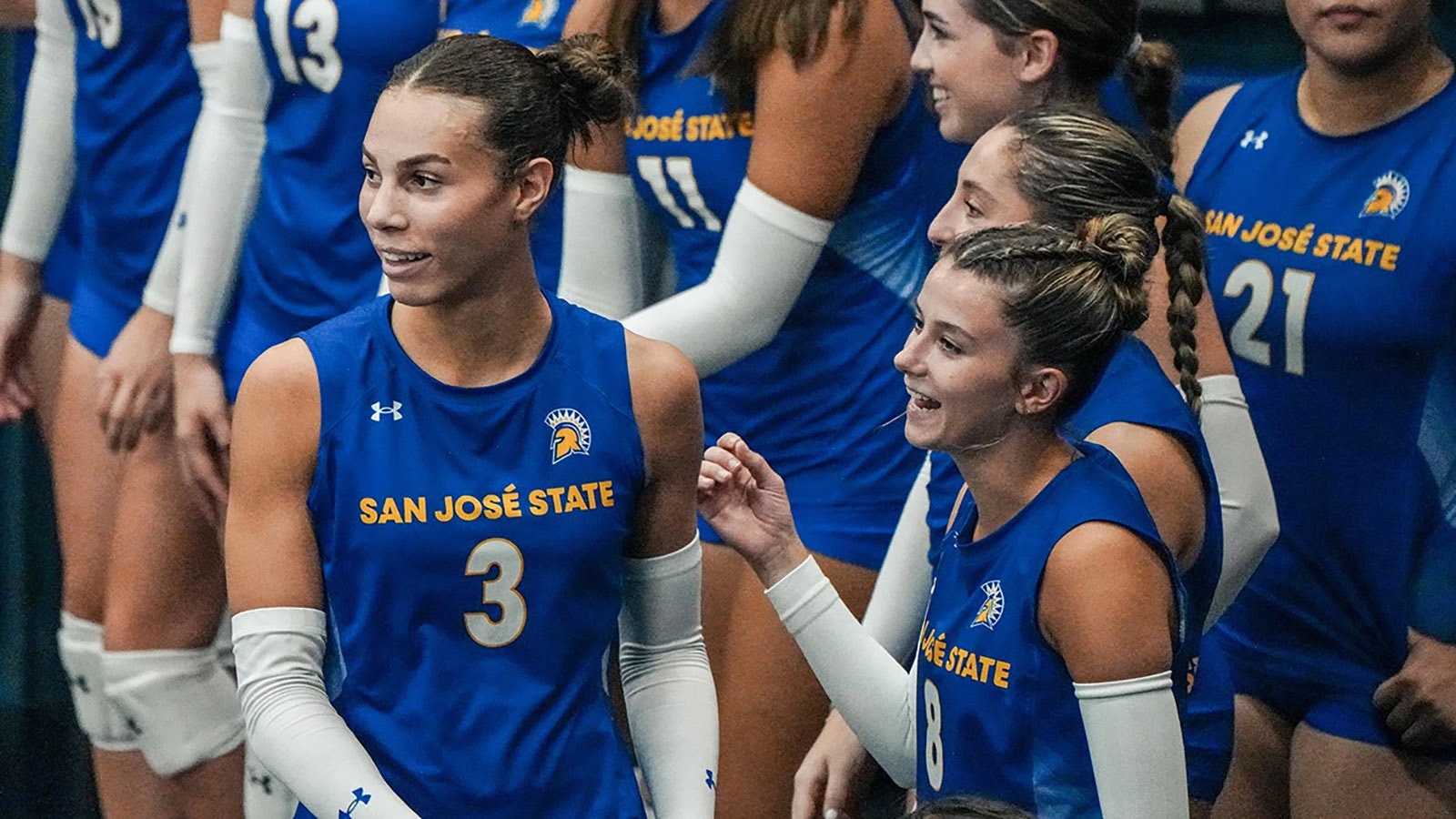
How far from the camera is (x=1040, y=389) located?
75.8 inches

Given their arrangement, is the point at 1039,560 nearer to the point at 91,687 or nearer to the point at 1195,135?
the point at 1195,135

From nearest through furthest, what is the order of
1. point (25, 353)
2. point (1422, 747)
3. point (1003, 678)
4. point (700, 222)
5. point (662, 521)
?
point (1003, 678) < point (662, 521) < point (1422, 747) < point (700, 222) < point (25, 353)

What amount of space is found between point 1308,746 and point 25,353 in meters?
2.10

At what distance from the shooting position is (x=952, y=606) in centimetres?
196

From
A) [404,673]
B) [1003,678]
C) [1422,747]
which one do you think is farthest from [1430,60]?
[404,673]

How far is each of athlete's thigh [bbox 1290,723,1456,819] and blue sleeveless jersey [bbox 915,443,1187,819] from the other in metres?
0.92

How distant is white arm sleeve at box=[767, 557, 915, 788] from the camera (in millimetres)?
2133

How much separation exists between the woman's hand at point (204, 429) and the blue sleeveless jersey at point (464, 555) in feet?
3.26

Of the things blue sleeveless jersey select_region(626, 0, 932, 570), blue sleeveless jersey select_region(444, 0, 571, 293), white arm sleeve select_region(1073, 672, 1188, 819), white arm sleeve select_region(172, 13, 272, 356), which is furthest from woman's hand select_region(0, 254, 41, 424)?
white arm sleeve select_region(1073, 672, 1188, 819)

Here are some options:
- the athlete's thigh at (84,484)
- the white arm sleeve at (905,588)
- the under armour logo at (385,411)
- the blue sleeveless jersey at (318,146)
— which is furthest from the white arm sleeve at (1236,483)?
the athlete's thigh at (84,484)

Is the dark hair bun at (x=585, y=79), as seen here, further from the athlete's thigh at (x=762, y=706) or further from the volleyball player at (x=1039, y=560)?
the athlete's thigh at (x=762, y=706)

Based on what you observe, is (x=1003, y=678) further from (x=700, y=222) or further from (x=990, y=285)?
(x=700, y=222)

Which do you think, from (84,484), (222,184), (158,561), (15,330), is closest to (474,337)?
(222,184)

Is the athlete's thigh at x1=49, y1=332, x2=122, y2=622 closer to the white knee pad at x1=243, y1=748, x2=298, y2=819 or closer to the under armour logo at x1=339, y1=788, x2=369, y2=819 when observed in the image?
the white knee pad at x1=243, y1=748, x2=298, y2=819
